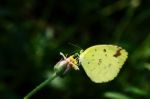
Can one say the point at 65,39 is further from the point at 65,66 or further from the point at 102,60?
the point at 65,66

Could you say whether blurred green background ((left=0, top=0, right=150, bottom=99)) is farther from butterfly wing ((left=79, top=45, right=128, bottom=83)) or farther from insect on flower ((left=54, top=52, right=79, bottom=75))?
insect on flower ((left=54, top=52, right=79, bottom=75))

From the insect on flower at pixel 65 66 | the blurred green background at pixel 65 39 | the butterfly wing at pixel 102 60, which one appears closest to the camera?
the insect on flower at pixel 65 66

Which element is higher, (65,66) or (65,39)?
Answer: (65,39)

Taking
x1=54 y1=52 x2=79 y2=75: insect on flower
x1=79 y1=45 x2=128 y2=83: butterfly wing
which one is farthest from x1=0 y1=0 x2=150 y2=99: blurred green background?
x1=54 y1=52 x2=79 y2=75: insect on flower

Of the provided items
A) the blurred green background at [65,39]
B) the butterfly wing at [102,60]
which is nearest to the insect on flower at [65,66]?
the butterfly wing at [102,60]

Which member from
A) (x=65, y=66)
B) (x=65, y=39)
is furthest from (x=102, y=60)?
(x=65, y=39)

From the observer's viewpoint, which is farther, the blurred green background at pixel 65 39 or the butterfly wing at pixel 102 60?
the blurred green background at pixel 65 39

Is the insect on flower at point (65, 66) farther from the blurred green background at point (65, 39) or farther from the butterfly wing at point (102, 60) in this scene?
the blurred green background at point (65, 39)

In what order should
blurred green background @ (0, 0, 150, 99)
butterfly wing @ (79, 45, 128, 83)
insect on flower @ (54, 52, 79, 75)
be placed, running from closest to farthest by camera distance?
insect on flower @ (54, 52, 79, 75), butterfly wing @ (79, 45, 128, 83), blurred green background @ (0, 0, 150, 99)
